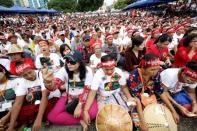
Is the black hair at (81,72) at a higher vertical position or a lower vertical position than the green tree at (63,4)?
higher

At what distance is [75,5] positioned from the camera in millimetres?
88875

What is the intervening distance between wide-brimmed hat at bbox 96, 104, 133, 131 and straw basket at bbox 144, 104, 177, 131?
1.05 ft

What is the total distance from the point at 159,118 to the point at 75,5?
3519 inches

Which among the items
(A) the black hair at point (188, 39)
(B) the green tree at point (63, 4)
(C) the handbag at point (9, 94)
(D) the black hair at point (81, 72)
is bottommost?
(B) the green tree at point (63, 4)

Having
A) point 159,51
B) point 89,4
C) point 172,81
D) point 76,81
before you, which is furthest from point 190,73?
point 89,4

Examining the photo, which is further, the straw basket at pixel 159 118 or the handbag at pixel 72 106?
the handbag at pixel 72 106

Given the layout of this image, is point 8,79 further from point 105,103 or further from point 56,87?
point 105,103

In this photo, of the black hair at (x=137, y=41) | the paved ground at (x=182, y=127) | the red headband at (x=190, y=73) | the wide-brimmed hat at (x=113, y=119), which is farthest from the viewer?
the black hair at (x=137, y=41)

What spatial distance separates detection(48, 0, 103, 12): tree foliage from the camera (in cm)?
8006

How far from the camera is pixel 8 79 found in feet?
13.2

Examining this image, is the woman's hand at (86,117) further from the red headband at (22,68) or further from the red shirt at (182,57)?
the red shirt at (182,57)

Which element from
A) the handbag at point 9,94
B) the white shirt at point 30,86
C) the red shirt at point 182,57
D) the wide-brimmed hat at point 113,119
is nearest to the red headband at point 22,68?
the white shirt at point 30,86

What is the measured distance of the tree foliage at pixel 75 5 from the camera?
263 ft

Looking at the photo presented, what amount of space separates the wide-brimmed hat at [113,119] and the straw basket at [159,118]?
1.05 feet
